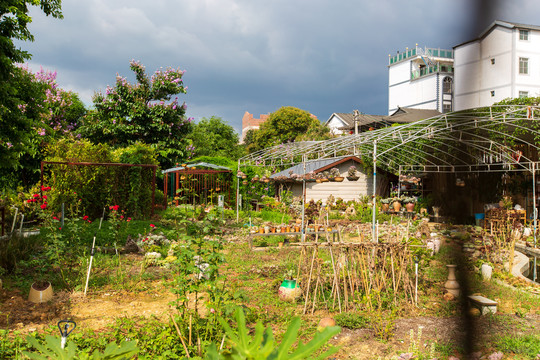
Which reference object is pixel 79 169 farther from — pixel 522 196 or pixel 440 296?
pixel 522 196

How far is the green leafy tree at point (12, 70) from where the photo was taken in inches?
217

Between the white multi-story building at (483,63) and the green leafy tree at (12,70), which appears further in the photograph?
the green leafy tree at (12,70)

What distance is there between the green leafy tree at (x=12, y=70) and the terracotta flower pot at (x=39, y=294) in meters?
2.39

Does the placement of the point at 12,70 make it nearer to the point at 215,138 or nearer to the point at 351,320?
the point at 351,320

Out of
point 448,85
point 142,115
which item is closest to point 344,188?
point 142,115

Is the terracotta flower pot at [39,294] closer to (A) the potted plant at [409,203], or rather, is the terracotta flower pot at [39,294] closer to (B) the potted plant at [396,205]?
(B) the potted plant at [396,205]

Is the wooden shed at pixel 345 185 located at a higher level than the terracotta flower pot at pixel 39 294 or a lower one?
higher

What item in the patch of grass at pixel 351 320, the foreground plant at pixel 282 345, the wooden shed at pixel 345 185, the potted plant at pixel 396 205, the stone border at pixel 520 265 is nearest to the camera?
the foreground plant at pixel 282 345

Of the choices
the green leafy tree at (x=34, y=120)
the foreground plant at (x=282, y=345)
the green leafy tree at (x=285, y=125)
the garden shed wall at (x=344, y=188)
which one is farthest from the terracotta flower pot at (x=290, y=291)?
the green leafy tree at (x=285, y=125)

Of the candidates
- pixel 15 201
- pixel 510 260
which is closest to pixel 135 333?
pixel 510 260

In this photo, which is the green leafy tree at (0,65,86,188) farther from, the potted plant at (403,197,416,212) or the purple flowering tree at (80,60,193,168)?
the potted plant at (403,197,416,212)

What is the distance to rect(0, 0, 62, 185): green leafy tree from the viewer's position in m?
5.50

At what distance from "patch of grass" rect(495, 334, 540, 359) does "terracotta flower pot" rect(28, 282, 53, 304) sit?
4.94 m

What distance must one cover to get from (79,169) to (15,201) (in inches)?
84.1
